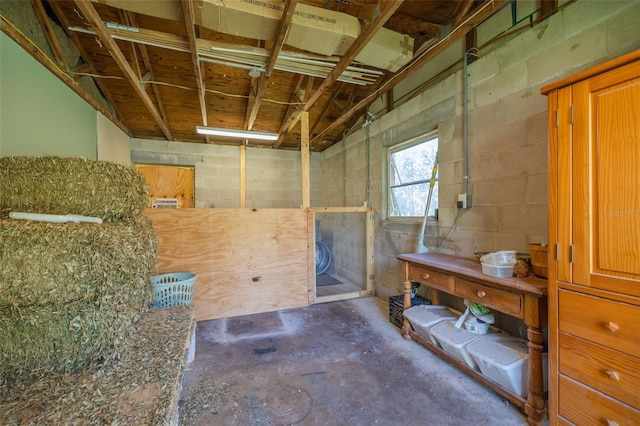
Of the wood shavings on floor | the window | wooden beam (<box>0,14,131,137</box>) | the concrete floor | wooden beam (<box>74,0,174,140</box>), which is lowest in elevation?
the concrete floor

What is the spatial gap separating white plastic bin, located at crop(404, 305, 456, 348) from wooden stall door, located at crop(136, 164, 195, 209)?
440cm

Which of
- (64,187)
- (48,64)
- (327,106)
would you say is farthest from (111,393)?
(327,106)

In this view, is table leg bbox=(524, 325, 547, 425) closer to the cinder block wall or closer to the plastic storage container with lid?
the plastic storage container with lid

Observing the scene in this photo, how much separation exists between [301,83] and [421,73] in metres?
1.53

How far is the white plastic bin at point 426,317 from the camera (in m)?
2.16

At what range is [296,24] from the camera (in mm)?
1994

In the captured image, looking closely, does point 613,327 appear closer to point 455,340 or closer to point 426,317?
point 455,340

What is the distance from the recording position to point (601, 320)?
117 cm

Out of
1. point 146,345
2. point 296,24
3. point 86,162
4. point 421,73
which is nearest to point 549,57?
point 421,73

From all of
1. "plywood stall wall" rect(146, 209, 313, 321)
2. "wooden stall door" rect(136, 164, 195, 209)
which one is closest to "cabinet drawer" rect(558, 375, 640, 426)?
"plywood stall wall" rect(146, 209, 313, 321)

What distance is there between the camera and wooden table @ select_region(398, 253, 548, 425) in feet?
4.77

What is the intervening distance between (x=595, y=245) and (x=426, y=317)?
4.37 feet

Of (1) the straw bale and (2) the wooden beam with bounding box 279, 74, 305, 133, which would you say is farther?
(2) the wooden beam with bounding box 279, 74, 305, 133

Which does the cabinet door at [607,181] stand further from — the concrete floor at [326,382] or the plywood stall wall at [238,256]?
the plywood stall wall at [238,256]
